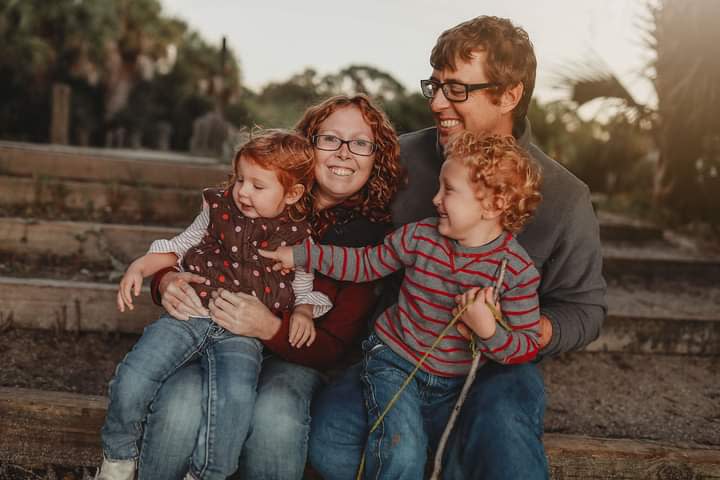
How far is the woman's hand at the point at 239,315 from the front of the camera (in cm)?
225

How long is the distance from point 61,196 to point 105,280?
1.25m

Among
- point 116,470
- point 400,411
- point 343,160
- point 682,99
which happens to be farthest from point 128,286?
point 682,99

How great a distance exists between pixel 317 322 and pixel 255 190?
21.9 inches

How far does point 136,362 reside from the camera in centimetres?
211

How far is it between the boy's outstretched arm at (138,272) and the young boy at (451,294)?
2.62 feet

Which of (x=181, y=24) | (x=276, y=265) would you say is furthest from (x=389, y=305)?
(x=181, y=24)

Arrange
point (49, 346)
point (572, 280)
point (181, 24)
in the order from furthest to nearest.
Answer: point (181, 24) < point (49, 346) < point (572, 280)

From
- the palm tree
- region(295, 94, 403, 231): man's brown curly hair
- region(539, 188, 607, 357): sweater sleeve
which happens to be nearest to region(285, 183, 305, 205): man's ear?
region(295, 94, 403, 231): man's brown curly hair

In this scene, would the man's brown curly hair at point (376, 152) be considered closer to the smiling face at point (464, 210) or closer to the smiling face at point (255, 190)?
the smiling face at point (255, 190)

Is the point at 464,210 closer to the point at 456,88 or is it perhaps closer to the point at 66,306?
the point at 456,88

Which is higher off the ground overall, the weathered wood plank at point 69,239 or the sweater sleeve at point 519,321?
the sweater sleeve at point 519,321

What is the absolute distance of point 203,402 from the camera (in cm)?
212

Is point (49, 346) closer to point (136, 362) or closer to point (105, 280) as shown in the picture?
point (105, 280)

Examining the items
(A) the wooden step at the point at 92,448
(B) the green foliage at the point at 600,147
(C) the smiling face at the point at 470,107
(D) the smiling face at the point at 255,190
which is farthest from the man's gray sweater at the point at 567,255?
(B) the green foliage at the point at 600,147
